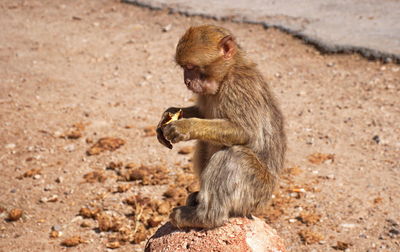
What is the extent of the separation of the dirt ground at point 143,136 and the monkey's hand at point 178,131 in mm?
1665

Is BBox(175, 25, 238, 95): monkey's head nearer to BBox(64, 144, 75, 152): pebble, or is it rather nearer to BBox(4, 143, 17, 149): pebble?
BBox(64, 144, 75, 152): pebble

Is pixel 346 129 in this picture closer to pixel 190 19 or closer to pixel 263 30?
pixel 263 30

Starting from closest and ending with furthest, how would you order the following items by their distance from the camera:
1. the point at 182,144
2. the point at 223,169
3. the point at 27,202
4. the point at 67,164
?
the point at 223,169 < the point at 27,202 < the point at 67,164 < the point at 182,144

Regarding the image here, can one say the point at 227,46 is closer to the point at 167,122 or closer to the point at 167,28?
the point at 167,122

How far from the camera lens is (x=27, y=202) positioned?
5.88 m

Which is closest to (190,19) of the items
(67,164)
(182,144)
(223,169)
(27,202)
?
(182,144)

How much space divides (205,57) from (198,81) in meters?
0.18

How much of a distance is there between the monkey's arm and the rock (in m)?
0.55

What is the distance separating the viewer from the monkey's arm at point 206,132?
3.81 meters

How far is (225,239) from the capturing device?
3729mm

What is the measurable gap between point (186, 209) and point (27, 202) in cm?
262

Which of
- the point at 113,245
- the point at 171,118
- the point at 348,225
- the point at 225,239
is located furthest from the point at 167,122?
the point at 348,225

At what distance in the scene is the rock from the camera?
370 centimetres

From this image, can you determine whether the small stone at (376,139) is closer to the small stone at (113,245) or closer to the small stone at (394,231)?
the small stone at (394,231)
